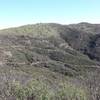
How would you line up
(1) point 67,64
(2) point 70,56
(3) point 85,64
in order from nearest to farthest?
1. (1) point 67,64
2. (3) point 85,64
3. (2) point 70,56

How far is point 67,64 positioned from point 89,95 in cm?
10948

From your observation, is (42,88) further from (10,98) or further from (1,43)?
(1,43)

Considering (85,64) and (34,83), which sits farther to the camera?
(85,64)

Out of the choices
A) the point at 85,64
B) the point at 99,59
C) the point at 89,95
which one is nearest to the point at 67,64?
the point at 85,64

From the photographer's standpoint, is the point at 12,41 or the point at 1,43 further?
the point at 12,41

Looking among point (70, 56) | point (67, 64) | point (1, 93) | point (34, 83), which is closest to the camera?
point (1, 93)

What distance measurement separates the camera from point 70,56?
591 ft

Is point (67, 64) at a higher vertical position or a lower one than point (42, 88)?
lower

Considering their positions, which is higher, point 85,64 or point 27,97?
point 27,97

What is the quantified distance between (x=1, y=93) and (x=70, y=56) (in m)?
139

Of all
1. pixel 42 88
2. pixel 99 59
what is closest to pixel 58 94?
pixel 42 88

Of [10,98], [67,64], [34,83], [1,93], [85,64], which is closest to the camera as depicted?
[10,98]

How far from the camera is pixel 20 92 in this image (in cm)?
4159

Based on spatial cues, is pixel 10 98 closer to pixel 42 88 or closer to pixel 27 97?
pixel 27 97
